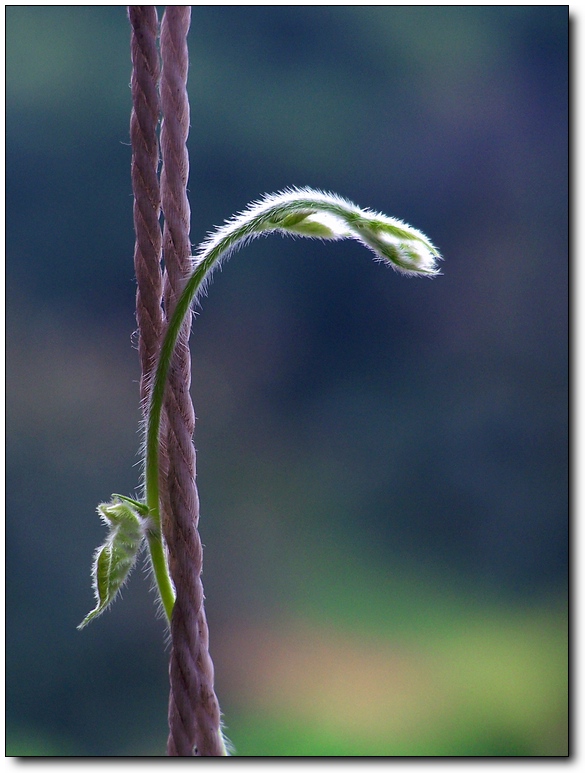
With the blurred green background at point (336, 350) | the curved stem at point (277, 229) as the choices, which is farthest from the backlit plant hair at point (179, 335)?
the blurred green background at point (336, 350)

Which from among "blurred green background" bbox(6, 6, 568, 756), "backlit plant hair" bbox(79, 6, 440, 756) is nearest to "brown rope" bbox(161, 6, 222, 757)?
"backlit plant hair" bbox(79, 6, 440, 756)

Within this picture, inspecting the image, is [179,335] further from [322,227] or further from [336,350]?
[336,350]

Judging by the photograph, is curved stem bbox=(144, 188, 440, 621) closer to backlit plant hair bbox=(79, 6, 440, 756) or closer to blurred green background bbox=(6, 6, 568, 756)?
backlit plant hair bbox=(79, 6, 440, 756)

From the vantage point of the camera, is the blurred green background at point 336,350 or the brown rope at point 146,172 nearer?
the brown rope at point 146,172

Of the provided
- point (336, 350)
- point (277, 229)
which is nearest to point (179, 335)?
point (277, 229)

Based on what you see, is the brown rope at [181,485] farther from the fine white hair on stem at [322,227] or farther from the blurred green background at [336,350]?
the blurred green background at [336,350]

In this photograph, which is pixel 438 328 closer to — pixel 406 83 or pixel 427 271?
pixel 406 83
